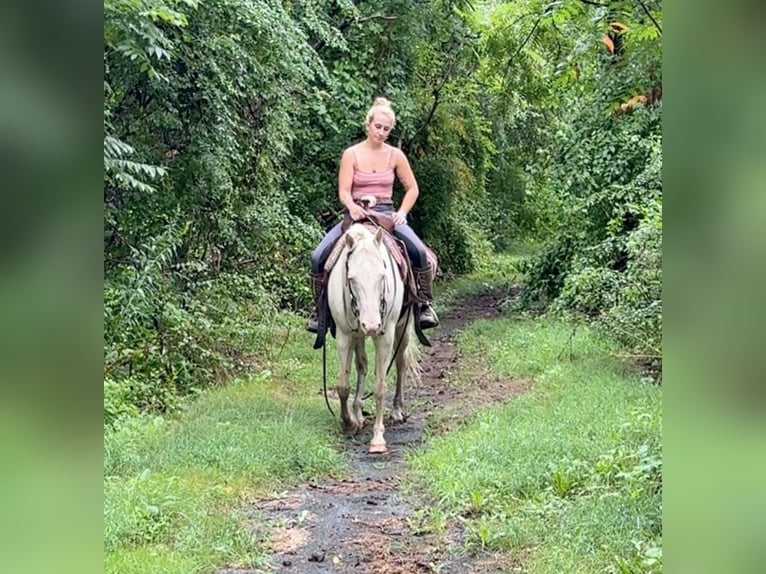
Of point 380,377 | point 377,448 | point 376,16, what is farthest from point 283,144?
point 377,448

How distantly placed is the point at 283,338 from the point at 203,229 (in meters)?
1.81

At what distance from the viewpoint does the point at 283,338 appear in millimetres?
9828

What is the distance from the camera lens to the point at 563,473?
443cm

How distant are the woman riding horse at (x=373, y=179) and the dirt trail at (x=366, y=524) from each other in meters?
1.45

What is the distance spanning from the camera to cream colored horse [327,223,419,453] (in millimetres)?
5504

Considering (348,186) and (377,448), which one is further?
(348,186)

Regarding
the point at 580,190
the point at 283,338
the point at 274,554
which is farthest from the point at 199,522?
the point at 580,190

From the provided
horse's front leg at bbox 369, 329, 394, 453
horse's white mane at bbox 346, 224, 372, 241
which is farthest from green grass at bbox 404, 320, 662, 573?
horse's white mane at bbox 346, 224, 372, 241

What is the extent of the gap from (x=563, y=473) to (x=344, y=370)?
227 centimetres

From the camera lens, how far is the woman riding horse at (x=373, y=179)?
6.17 metres

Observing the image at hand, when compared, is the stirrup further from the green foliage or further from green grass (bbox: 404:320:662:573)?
the green foliage

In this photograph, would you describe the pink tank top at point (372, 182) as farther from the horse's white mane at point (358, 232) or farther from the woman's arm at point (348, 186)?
the horse's white mane at point (358, 232)

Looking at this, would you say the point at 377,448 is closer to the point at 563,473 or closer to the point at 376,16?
the point at 563,473

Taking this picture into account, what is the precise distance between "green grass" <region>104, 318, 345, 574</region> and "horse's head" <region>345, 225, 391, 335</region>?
106 cm
